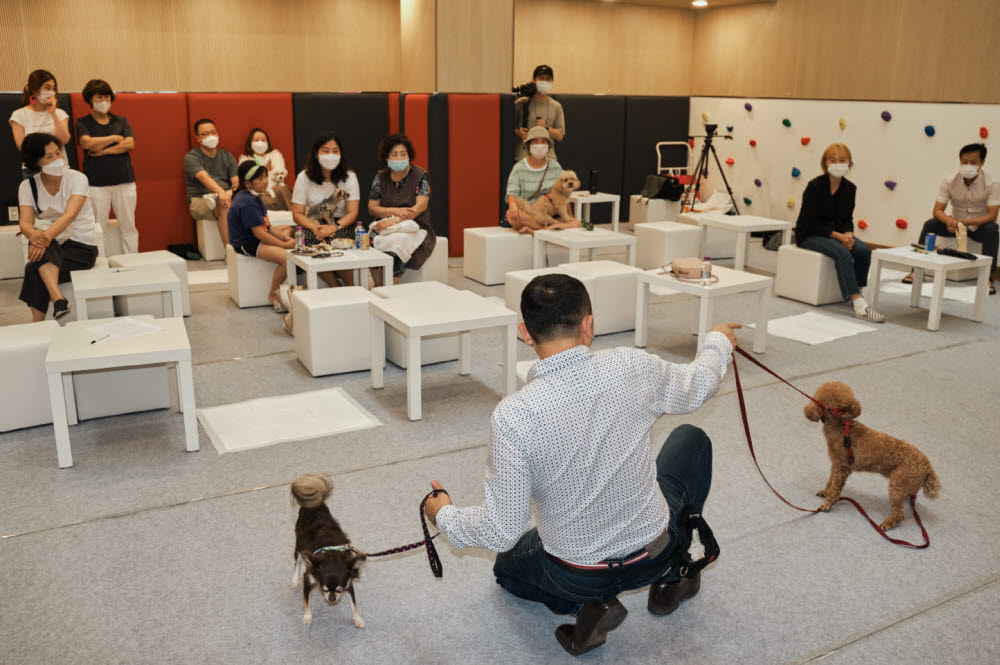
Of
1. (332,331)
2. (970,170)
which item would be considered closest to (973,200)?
(970,170)

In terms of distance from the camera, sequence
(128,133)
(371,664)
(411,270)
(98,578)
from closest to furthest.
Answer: (371,664) → (98,578) → (411,270) → (128,133)

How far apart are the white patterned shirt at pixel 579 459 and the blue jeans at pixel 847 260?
442cm

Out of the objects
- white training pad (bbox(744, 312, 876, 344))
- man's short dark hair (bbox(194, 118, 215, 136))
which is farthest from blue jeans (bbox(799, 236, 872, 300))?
man's short dark hair (bbox(194, 118, 215, 136))

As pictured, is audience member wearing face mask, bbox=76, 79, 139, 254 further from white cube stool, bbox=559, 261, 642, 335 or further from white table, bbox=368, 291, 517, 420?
white cube stool, bbox=559, 261, 642, 335

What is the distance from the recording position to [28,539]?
296 cm

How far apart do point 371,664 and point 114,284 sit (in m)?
3.21

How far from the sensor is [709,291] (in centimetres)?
493

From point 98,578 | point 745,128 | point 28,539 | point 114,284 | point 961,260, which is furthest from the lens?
point 745,128

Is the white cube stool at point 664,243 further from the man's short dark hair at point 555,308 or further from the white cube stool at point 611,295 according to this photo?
the man's short dark hair at point 555,308

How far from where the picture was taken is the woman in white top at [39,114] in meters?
6.39

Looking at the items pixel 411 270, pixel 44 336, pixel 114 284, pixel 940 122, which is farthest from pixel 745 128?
pixel 44 336

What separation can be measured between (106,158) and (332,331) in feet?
11.5

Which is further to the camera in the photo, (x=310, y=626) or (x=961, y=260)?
(x=961, y=260)

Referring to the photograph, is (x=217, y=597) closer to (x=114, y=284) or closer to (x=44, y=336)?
(x=44, y=336)
